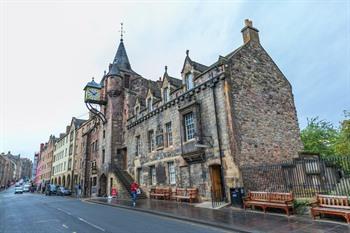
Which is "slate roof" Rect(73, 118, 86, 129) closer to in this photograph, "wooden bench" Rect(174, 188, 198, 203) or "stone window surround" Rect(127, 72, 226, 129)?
"stone window surround" Rect(127, 72, 226, 129)

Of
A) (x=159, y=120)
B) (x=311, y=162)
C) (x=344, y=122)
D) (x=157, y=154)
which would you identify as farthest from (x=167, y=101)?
(x=344, y=122)

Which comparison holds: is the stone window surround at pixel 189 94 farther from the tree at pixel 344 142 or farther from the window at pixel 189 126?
the tree at pixel 344 142

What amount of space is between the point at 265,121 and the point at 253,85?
8.35 ft

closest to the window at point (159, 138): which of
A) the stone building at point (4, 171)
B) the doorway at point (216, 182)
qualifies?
the doorway at point (216, 182)

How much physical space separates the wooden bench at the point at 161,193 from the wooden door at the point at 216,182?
4.68 m

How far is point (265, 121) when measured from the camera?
53.3 ft

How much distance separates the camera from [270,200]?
10672 millimetres

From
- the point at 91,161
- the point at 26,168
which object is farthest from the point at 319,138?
the point at 26,168

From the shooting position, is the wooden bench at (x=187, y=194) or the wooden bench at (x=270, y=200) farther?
the wooden bench at (x=187, y=194)

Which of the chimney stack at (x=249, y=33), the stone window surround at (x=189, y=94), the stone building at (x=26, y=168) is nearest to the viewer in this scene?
the stone window surround at (x=189, y=94)

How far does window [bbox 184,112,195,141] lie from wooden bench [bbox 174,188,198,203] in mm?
3417

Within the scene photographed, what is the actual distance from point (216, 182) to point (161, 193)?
5.64 meters

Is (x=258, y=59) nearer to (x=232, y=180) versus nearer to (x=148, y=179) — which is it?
(x=232, y=180)

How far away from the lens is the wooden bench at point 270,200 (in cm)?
991
